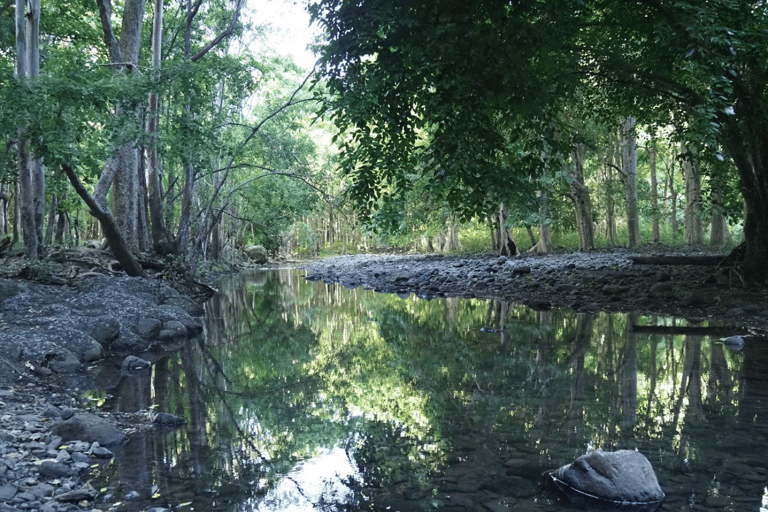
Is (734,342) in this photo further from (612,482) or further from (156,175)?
(156,175)

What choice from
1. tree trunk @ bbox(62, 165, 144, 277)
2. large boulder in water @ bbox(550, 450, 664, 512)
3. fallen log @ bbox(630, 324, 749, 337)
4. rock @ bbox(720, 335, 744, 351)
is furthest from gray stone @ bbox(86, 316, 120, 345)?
rock @ bbox(720, 335, 744, 351)

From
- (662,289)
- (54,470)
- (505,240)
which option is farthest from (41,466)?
(505,240)

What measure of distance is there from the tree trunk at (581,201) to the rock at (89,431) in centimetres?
2179

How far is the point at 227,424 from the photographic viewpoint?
5.82 meters

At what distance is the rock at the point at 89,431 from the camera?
5.05m

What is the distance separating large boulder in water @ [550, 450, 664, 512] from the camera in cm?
388

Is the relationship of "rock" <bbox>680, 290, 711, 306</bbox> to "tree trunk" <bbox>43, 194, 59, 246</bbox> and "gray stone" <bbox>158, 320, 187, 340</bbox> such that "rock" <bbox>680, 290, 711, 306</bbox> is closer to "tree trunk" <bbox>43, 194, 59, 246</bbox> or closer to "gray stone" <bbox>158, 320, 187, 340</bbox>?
"gray stone" <bbox>158, 320, 187, 340</bbox>

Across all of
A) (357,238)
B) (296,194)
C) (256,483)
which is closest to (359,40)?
(256,483)

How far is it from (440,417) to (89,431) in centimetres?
309

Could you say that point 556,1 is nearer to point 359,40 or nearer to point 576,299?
point 359,40

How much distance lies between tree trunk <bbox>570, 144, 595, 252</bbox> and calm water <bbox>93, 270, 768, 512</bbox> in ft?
47.1

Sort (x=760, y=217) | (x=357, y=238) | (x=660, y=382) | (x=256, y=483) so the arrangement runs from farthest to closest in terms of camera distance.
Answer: (x=357, y=238), (x=760, y=217), (x=660, y=382), (x=256, y=483)

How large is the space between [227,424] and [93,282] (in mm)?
8382

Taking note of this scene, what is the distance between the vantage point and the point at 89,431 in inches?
201
